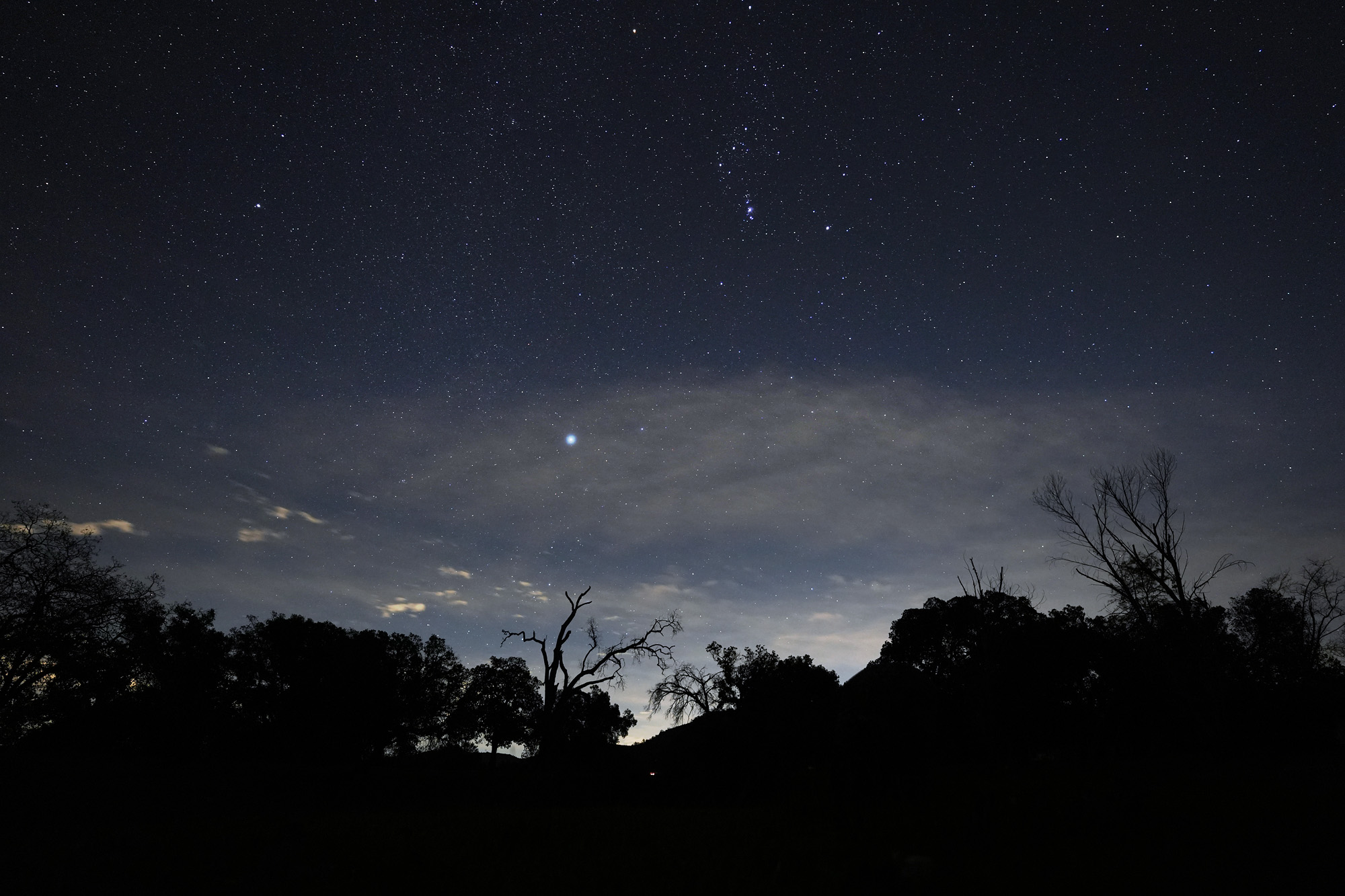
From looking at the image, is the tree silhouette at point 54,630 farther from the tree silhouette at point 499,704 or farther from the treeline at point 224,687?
the tree silhouette at point 499,704

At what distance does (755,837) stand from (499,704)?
154 feet

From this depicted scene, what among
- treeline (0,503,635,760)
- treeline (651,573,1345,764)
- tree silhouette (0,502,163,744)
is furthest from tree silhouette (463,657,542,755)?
tree silhouette (0,502,163,744)

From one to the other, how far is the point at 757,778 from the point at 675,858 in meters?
19.1

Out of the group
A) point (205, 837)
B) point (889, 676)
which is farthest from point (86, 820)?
point (889, 676)

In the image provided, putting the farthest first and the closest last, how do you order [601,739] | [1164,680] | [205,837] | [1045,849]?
[601,739] < [1164,680] < [205,837] < [1045,849]

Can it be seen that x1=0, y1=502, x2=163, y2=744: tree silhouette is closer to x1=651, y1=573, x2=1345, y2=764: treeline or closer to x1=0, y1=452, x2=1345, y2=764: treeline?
x1=0, y1=452, x2=1345, y2=764: treeline

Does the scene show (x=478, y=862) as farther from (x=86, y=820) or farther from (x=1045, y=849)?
(x=86, y=820)

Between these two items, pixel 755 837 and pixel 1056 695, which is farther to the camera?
pixel 1056 695

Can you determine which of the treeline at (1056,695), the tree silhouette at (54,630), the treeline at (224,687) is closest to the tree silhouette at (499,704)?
the treeline at (224,687)

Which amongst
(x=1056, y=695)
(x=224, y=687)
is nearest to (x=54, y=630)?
(x=224, y=687)

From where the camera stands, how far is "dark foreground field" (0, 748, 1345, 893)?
9.30m

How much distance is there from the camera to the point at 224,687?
45.4 meters

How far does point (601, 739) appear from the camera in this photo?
1948 inches

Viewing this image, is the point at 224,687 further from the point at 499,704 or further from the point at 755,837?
the point at 755,837
